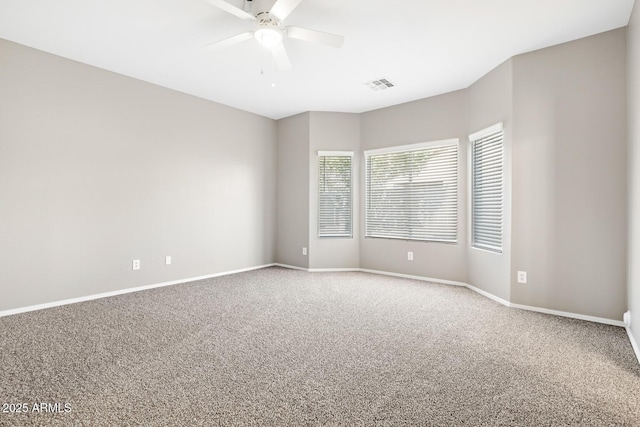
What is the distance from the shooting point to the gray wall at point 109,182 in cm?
332

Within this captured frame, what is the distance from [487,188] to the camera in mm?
4137

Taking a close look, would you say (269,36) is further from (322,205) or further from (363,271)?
(363,271)

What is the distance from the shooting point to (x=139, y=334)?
9.05 ft

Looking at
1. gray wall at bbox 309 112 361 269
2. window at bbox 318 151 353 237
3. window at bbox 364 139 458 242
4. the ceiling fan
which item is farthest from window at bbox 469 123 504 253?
the ceiling fan

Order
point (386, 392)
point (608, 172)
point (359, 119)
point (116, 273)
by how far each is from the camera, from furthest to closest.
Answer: point (359, 119), point (116, 273), point (608, 172), point (386, 392)

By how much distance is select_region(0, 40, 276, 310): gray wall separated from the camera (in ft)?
10.9

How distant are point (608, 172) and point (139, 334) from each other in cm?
459

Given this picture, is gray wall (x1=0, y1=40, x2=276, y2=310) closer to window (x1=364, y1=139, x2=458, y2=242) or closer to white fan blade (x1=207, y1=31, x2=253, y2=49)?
white fan blade (x1=207, y1=31, x2=253, y2=49)

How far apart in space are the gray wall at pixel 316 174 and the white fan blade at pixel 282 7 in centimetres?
→ 310

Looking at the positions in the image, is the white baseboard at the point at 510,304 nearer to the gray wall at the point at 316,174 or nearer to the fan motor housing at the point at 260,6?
the gray wall at the point at 316,174

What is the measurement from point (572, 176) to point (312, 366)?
124 inches

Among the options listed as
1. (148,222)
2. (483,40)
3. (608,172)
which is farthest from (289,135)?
(608,172)

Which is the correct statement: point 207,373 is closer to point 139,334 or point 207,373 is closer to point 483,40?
point 139,334

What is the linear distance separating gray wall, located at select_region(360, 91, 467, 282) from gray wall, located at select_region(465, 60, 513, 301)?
0.52 ft
